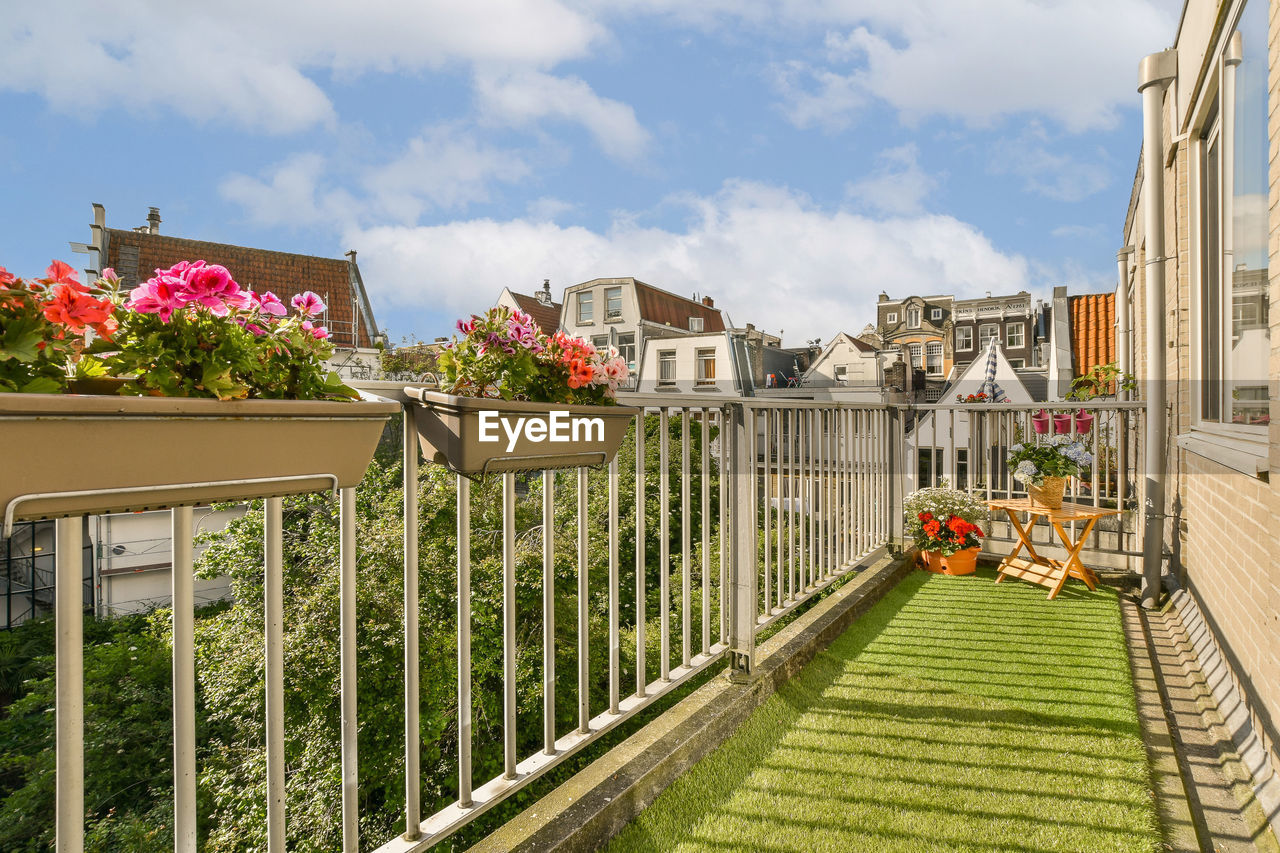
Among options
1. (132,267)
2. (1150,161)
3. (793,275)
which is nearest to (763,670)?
(1150,161)

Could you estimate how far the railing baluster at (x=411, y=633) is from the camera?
124 cm

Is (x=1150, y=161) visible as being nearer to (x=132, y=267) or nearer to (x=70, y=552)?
(x=70, y=552)

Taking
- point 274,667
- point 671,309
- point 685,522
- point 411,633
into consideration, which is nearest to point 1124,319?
point 685,522

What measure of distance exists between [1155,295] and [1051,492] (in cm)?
133

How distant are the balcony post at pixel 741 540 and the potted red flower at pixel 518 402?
27.2 inches

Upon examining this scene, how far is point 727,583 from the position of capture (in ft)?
7.83

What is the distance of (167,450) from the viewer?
2.72ft

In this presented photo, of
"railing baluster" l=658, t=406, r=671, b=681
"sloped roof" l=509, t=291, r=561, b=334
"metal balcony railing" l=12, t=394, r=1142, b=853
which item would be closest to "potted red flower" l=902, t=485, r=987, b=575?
"metal balcony railing" l=12, t=394, r=1142, b=853

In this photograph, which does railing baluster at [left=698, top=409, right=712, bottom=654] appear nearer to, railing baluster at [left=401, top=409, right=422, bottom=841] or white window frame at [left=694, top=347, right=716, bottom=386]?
railing baluster at [left=401, top=409, right=422, bottom=841]

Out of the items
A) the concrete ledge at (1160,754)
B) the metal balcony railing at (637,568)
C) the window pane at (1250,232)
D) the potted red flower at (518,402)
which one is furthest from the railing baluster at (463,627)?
the window pane at (1250,232)

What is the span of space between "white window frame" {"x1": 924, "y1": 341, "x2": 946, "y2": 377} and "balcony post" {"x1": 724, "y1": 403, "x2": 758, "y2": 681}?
107ft

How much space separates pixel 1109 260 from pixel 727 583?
26.7 feet

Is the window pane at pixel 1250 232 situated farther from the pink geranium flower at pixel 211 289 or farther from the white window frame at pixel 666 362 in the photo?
the white window frame at pixel 666 362

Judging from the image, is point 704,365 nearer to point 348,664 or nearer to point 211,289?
point 348,664
